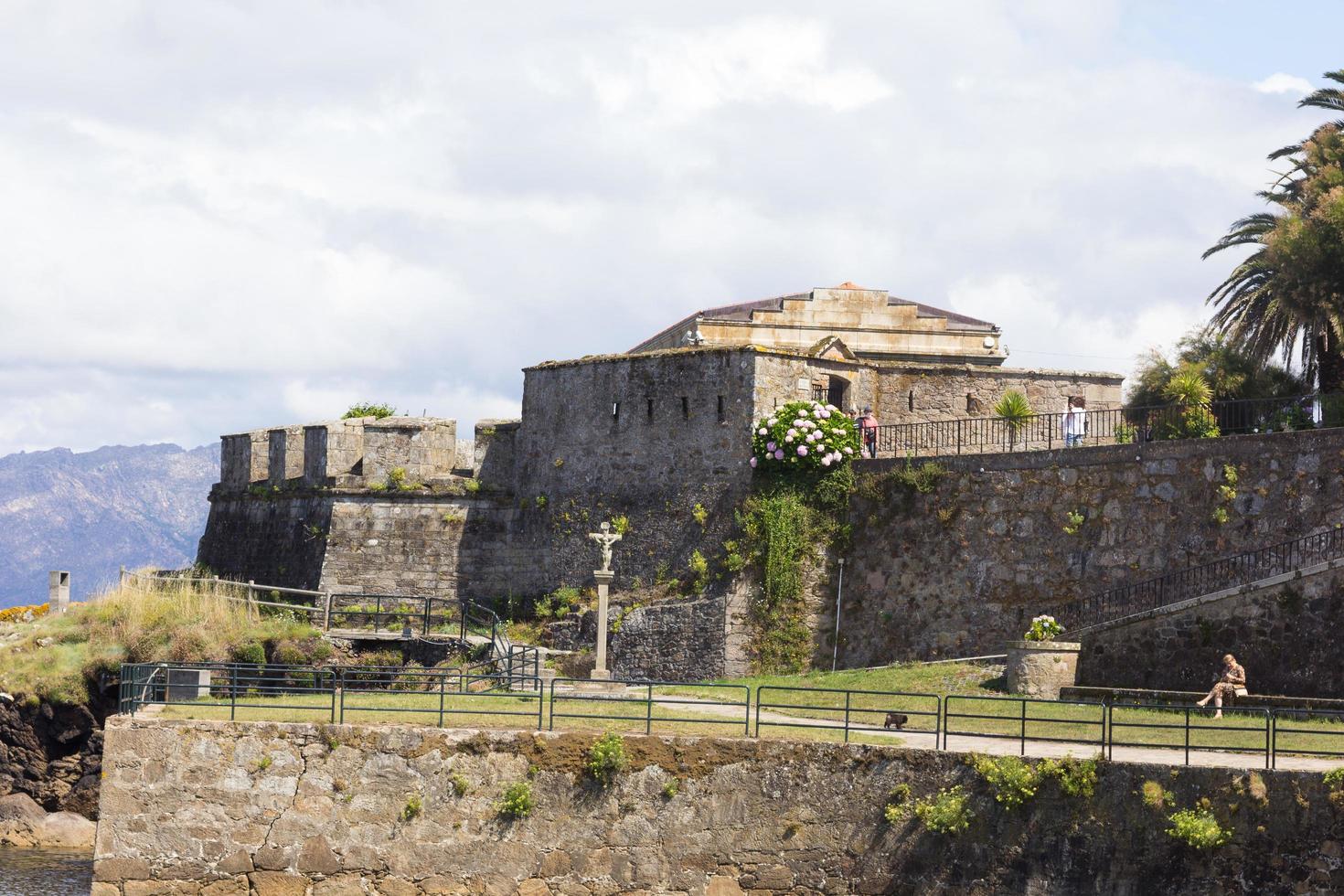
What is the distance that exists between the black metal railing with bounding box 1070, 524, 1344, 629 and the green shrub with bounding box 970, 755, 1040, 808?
7.62 m

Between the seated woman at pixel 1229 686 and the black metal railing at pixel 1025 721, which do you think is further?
the seated woman at pixel 1229 686

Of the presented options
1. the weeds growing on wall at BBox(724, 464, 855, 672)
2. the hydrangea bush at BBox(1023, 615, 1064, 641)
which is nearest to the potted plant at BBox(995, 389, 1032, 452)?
the weeds growing on wall at BBox(724, 464, 855, 672)

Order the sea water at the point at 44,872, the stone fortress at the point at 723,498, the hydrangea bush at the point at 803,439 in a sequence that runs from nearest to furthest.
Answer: the sea water at the point at 44,872, the stone fortress at the point at 723,498, the hydrangea bush at the point at 803,439

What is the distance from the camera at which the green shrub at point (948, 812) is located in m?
22.8

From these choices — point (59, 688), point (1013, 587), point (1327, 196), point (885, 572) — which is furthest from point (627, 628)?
point (1327, 196)

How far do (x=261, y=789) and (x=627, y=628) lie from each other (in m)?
12.6

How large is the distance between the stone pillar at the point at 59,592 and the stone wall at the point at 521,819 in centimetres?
1664

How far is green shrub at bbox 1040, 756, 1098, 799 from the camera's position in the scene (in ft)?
73.1

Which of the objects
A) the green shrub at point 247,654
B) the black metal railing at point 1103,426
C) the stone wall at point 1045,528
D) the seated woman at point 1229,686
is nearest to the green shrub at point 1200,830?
the seated woman at point 1229,686

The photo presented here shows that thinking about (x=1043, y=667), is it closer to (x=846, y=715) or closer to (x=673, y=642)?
(x=846, y=715)

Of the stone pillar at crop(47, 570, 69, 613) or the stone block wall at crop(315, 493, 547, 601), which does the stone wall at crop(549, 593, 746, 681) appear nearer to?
the stone block wall at crop(315, 493, 547, 601)

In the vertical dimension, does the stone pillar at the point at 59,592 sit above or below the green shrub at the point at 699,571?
below

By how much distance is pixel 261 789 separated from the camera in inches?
957

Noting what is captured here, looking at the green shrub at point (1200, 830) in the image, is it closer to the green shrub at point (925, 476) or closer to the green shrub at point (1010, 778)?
the green shrub at point (1010, 778)
